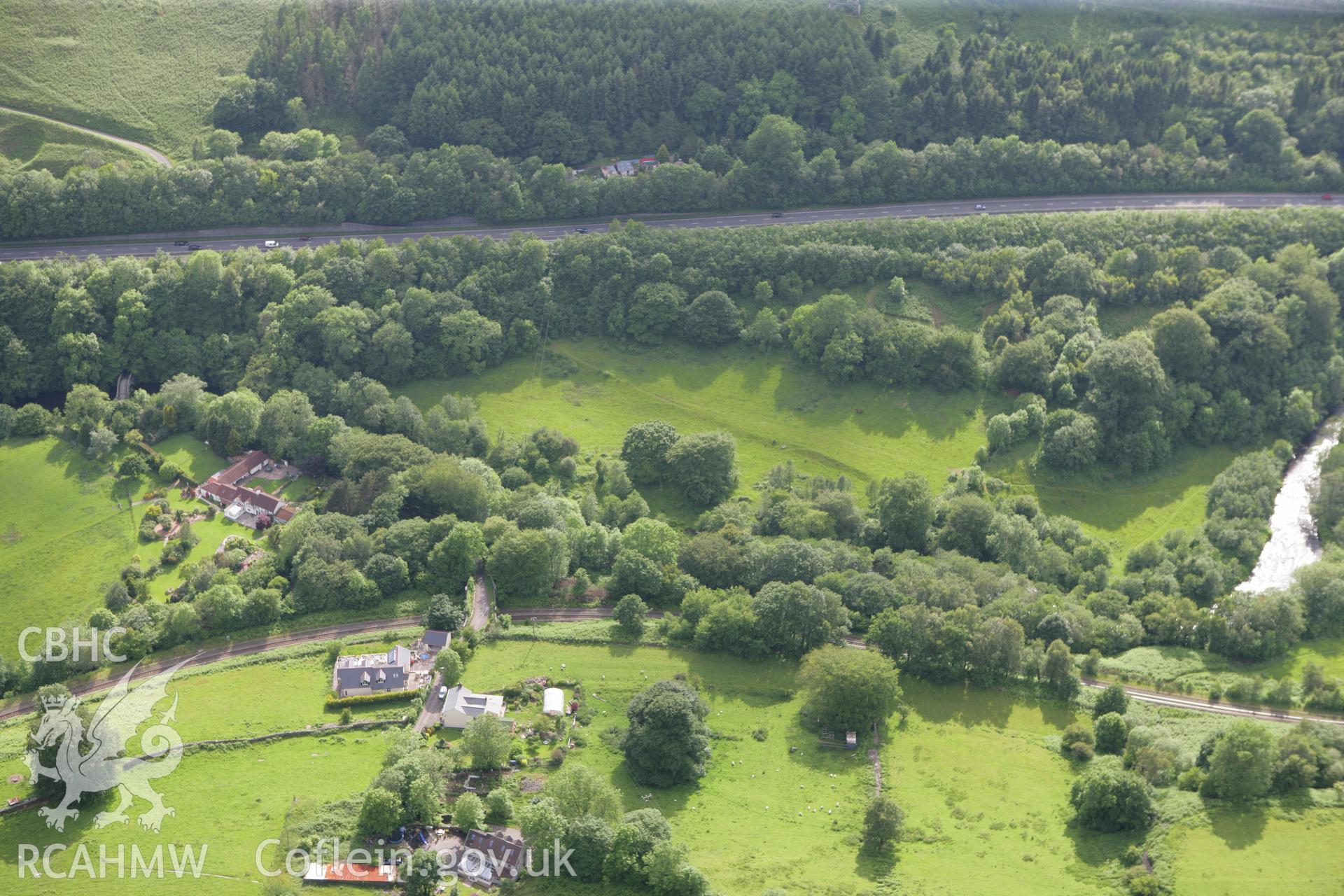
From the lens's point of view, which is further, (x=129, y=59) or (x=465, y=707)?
(x=129, y=59)

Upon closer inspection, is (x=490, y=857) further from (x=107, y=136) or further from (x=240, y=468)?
(x=107, y=136)

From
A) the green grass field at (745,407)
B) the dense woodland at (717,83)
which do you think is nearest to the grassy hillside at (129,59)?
the dense woodland at (717,83)

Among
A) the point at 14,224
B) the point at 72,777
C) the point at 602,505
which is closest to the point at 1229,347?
the point at 602,505

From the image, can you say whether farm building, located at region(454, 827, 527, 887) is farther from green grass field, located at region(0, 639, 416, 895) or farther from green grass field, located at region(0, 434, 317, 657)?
green grass field, located at region(0, 434, 317, 657)

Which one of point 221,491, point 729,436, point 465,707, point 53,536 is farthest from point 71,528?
point 729,436

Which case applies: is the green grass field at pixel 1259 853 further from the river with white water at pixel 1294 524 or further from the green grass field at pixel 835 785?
the river with white water at pixel 1294 524

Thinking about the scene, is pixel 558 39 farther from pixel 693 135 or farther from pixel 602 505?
pixel 602 505

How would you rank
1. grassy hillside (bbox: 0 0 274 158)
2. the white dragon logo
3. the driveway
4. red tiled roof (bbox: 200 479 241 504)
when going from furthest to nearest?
grassy hillside (bbox: 0 0 274 158) → red tiled roof (bbox: 200 479 241 504) → the driveway → the white dragon logo

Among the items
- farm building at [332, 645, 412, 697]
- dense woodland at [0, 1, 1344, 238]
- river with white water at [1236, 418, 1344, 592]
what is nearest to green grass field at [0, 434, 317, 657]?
farm building at [332, 645, 412, 697]
